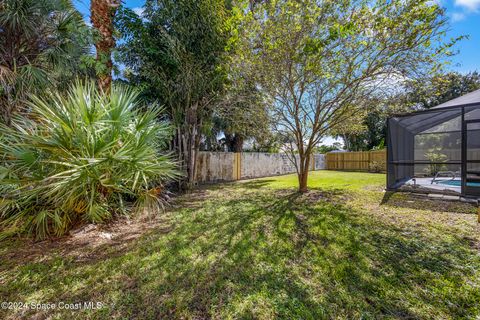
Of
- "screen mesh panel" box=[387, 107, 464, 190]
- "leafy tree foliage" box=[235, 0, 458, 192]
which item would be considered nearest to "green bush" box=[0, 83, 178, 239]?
"leafy tree foliage" box=[235, 0, 458, 192]

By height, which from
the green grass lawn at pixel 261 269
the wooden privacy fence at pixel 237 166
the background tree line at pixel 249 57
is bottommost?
the green grass lawn at pixel 261 269

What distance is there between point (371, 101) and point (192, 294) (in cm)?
635

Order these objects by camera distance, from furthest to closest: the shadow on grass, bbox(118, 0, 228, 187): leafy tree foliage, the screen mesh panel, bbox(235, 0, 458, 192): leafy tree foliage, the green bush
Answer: the screen mesh panel < bbox(118, 0, 228, 187): leafy tree foliage < bbox(235, 0, 458, 192): leafy tree foliage < the green bush < the shadow on grass

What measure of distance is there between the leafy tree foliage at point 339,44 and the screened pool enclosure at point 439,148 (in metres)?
2.22

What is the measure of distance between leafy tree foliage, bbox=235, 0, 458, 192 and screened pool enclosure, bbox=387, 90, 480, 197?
2.22 meters

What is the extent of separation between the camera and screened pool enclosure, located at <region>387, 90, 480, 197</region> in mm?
5414

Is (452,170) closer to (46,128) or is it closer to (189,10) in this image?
(189,10)

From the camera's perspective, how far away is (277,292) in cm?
200

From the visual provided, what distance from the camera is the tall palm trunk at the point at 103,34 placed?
4.64 meters

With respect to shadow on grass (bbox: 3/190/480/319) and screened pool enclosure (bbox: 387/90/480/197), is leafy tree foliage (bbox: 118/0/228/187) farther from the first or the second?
screened pool enclosure (bbox: 387/90/480/197)

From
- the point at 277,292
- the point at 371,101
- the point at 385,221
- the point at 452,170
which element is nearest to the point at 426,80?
the point at 371,101

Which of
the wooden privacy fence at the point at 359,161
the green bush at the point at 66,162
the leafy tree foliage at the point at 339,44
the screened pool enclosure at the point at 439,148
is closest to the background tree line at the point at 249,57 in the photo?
the leafy tree foliage at the point at 339,44

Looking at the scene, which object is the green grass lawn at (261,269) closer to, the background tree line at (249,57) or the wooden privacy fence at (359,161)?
the background tree line at (249,57)

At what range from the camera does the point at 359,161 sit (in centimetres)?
1549
